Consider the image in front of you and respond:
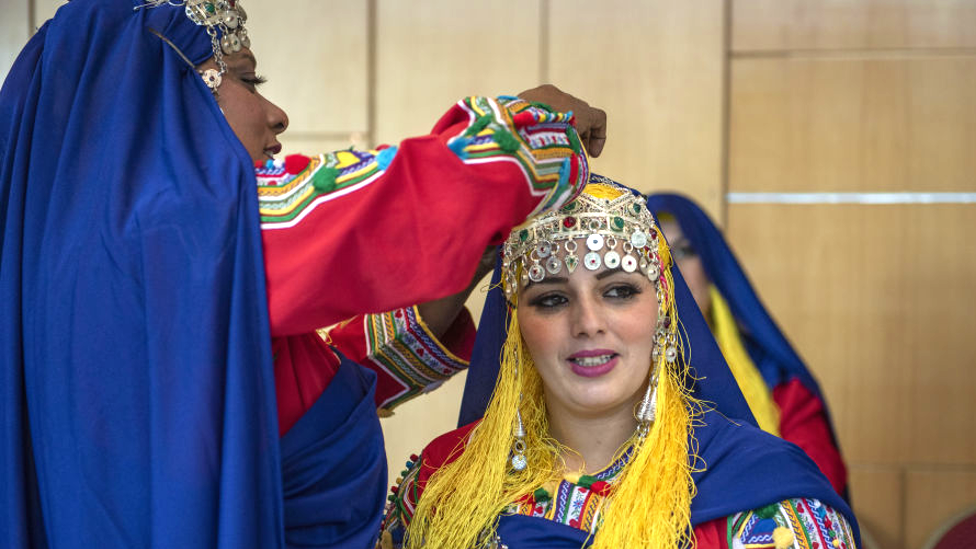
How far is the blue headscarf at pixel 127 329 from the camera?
4.43 ft

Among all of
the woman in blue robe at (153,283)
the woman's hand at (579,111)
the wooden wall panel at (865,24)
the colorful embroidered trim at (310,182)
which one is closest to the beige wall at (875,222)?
the wooden wall panel at (865,24)

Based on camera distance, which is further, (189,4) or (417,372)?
(417,372)

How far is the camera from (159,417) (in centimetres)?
136

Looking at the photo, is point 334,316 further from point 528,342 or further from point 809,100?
point 809,100

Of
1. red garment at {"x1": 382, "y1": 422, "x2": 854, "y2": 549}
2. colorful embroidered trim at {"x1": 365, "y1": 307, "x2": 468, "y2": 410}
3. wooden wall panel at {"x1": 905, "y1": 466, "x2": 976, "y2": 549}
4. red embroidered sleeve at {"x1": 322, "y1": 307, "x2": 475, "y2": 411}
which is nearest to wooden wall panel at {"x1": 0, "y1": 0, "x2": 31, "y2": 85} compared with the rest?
red embroidered sleeve at {"x1": 322, "y1": 307, "x2": 475, "y2": 411}

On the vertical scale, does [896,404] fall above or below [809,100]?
below

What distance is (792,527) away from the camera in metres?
1.83

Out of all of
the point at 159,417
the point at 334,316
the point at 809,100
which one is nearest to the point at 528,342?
the point at 334,316

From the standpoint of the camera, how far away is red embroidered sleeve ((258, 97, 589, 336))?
1334mm

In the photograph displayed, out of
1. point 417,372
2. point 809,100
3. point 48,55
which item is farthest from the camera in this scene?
point 809,100

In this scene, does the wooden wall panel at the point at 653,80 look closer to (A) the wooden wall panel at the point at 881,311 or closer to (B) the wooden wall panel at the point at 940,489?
(A) the wooden wall panel at the point at 881,311

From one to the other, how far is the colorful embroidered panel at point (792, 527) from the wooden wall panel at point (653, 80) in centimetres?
252

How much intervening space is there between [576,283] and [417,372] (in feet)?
1.33

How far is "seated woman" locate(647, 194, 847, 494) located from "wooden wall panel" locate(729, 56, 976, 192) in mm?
487
